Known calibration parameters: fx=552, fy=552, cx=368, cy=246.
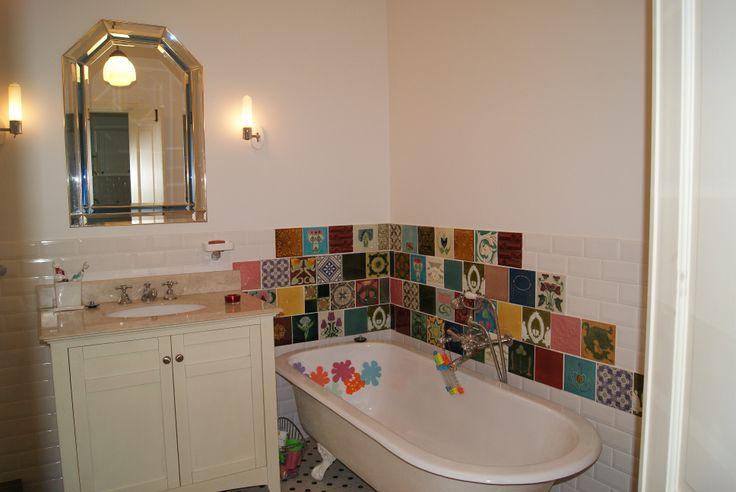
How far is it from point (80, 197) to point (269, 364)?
123cm

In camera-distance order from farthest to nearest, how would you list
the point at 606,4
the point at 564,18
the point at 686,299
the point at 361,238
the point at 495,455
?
the point at 361,238 < the point at 495,455 < the point at 564,18 < the point at 606,4 < the point at 686,299

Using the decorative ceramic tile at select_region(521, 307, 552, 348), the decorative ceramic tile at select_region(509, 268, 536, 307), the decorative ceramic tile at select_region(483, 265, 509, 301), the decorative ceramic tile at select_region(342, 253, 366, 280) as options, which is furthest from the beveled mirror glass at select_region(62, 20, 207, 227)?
the decorative ceramic tile at select_region(521, 307, 552, 348)

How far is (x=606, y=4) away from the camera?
2105 millimetres

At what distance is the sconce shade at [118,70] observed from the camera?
2.73m

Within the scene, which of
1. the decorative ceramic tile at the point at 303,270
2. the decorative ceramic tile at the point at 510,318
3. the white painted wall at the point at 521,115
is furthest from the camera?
the decorative ceramic tile at the point at 303,270

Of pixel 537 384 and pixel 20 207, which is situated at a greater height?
pixel 20 207

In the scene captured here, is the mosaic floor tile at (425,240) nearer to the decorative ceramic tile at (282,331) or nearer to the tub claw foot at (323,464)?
the decorative ceramic tile at (282,331)

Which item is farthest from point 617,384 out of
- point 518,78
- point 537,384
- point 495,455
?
point 518,78

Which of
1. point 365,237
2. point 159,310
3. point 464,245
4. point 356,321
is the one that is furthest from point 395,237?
point 159,310

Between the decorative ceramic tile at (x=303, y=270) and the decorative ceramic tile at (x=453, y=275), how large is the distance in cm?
79

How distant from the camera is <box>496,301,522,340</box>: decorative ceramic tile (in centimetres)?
260

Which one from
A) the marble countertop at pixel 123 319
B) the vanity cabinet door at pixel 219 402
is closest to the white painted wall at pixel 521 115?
the marble countertop at pixel 123 319

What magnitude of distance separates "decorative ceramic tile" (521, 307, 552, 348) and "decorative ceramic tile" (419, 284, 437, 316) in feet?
2.25

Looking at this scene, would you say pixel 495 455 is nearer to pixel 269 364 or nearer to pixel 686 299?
pixel 269 364
